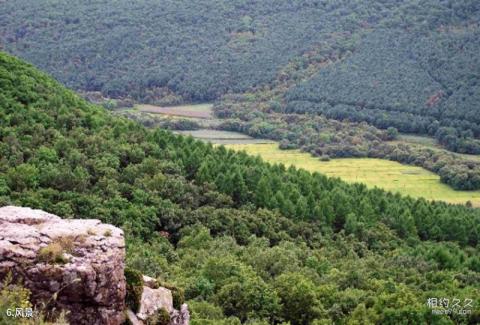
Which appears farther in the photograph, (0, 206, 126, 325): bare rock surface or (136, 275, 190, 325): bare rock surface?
(136, 275, 190, 325): bare rock surface

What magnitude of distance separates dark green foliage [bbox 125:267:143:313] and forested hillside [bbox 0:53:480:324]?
36.8ft

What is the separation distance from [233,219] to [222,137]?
113 m

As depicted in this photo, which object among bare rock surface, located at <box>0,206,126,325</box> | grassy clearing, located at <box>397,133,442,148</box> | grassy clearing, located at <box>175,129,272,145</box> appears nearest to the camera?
bare rock surface, located at <box>0,206,126,325</box>

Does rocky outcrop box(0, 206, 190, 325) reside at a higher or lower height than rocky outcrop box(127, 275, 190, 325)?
higher

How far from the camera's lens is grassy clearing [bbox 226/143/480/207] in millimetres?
136750

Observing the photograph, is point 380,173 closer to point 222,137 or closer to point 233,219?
point 222,137

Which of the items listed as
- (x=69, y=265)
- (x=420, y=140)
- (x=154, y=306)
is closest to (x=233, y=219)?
(x=154, y=306)

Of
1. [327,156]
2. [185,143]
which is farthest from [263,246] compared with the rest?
[327,156]

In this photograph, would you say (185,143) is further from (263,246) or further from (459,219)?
(459,219)

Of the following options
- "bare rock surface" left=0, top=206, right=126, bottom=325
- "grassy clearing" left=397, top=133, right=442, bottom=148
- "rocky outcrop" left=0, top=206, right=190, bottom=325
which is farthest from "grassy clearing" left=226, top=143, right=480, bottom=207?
"bare rock surface" left=0, top=206, right=126, bottom=325

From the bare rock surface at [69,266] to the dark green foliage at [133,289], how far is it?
99cm

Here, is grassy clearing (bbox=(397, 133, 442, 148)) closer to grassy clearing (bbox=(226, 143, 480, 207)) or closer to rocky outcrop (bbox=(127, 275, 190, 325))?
grassy clearing (bbox=(226, 143, 480, 207))

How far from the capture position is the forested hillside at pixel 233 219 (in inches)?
1930

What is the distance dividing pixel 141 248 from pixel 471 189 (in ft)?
328
